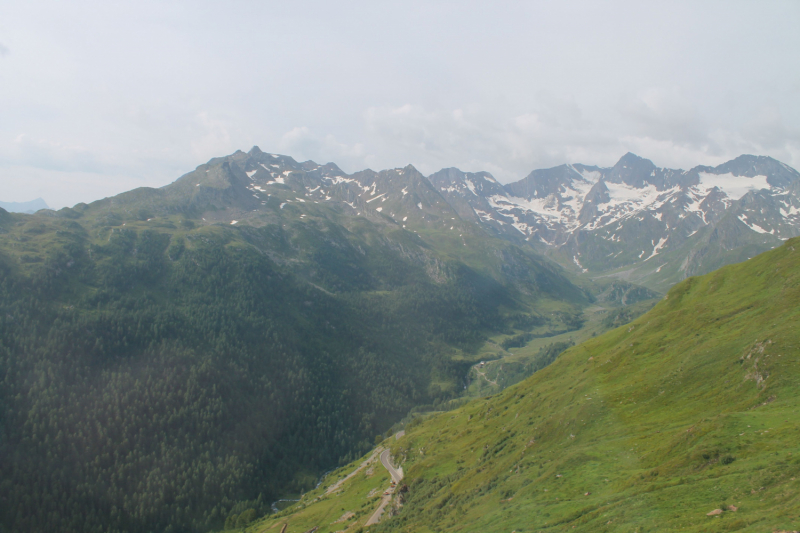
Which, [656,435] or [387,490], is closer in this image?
[656,435]

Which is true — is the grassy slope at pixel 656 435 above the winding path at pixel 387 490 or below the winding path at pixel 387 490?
Answer: above

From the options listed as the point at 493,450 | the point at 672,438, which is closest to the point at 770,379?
the point at 672,438

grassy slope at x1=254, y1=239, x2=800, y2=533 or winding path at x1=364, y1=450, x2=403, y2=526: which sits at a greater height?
grassy slope at x1=254, y1=239, x2=800, y2=533

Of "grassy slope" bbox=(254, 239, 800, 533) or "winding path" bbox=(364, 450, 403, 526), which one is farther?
"winding path" bbox=(364, 450, 403, 526)

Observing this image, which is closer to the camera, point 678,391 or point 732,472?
point 732,472

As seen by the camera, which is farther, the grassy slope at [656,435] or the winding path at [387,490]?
the winding path at [387,490]

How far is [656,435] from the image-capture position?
51969 mm

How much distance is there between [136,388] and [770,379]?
222802 millimetres

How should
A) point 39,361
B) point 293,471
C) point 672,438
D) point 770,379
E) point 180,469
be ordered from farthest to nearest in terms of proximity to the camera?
point 293,471 → point 39,361 → point 180,469 → point 770,379 → point 672,438

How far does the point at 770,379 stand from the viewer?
2068 inches

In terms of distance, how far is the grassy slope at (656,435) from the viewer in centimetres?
3344

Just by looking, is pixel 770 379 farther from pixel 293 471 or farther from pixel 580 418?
pixel 293 471

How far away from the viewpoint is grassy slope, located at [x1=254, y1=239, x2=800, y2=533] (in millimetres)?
33438

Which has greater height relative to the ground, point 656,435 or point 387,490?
point 656,435
